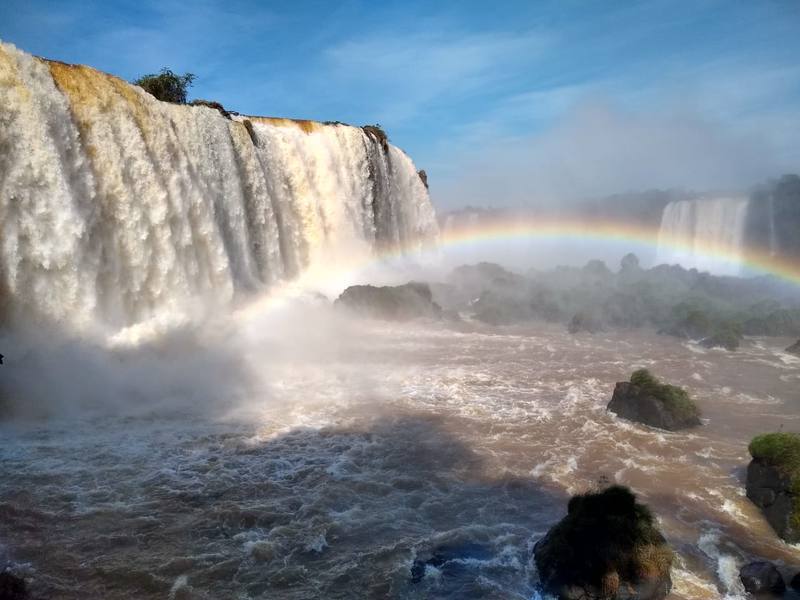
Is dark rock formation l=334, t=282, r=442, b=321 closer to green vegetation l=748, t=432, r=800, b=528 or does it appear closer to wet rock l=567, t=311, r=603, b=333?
wet rock l=567, t=311, r=603, b=333

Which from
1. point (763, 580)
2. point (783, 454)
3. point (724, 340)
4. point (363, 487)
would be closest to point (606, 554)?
point (763, 580)

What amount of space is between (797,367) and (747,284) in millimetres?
18859

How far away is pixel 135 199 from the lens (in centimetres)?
1616

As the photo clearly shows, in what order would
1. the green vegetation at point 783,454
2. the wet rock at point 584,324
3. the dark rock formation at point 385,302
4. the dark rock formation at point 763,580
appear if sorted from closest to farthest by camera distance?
1. the dark rock formation at point 763,580
2. the green vegetation at point 783,454
3. the wet rock at point 584,324
4. the dark rock formation at point 385,302

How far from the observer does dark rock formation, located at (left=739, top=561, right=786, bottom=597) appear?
21.1 feet

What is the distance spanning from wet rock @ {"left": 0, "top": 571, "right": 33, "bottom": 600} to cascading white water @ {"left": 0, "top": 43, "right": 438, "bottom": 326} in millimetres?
8502

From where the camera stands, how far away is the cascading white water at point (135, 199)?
12.9 meters

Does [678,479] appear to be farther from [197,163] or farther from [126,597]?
[197,163]

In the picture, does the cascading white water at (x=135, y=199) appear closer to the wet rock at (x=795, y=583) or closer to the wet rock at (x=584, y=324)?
the wet rock at (x=584, y=324)

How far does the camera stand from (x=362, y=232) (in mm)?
31297

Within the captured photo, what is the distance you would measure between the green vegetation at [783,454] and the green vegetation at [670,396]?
275 cm

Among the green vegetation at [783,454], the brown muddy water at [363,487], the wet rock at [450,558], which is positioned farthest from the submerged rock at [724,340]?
the wet rock at [450,558]

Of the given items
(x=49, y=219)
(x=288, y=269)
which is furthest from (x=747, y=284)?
(x=49, y=219)

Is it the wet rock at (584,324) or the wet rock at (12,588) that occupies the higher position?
the wet rock at (12,588)
